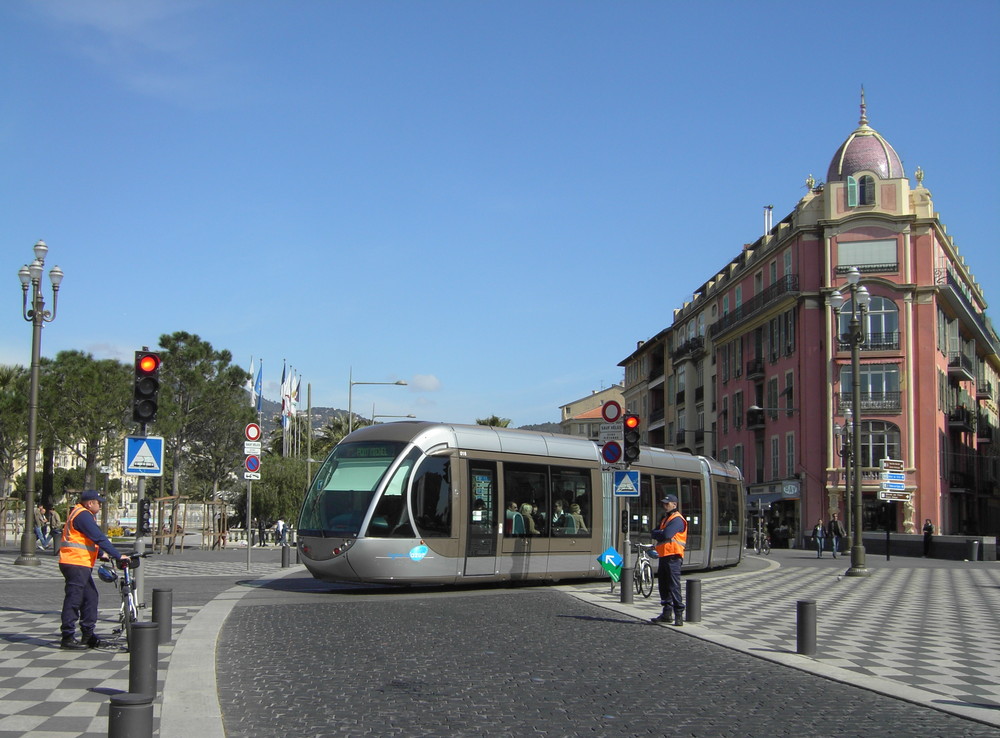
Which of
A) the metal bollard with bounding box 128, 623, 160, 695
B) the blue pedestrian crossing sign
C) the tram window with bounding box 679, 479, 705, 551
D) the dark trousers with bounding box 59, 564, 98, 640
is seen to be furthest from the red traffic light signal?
the tram window with bounding box 679, 479, 705, 551

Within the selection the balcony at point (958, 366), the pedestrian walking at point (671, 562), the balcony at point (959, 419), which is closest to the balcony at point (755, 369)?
the balcony at point (958, 366)

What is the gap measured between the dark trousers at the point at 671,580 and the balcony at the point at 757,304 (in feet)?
141

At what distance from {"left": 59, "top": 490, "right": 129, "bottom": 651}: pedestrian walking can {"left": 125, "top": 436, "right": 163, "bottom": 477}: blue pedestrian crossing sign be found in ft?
7.56

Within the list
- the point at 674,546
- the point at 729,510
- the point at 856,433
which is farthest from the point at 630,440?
the point at 729,510

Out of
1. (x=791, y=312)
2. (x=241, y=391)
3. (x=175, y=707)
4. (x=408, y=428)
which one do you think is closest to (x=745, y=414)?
(x=791, y=312)

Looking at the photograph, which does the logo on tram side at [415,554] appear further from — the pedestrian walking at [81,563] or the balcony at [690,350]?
the balcony at [690,350]

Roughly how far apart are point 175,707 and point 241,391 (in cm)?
4825

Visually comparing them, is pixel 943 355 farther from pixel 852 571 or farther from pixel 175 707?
pixel 175 707

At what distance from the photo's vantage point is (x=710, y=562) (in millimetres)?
28016

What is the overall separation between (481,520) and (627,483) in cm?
264

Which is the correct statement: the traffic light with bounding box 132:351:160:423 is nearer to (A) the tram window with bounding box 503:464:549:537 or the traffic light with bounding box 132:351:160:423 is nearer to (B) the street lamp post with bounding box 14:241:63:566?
(A) the tram window with bounding box 503:464:549:537

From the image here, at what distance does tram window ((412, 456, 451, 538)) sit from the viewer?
1836 centimetres

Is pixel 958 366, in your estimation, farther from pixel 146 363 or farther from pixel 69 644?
pixel 69 644

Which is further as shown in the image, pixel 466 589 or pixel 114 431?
pixel 114 431
